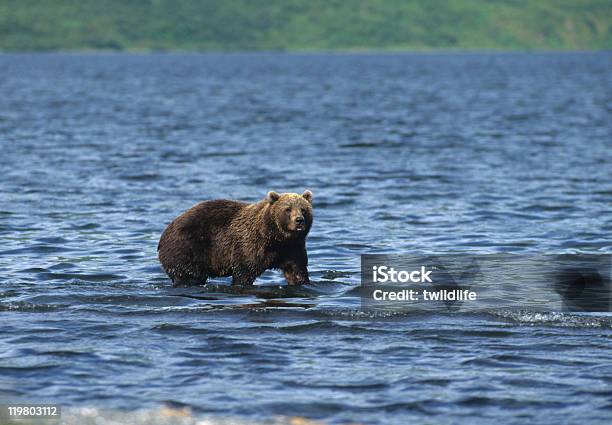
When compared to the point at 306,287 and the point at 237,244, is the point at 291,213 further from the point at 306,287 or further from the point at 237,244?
the point at 306,287

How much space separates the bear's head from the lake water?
1.13 meters

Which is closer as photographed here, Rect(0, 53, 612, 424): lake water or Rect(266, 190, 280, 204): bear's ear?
Rect(0, 53, 612, 424): lake water

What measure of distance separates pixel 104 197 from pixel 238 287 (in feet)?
41.1

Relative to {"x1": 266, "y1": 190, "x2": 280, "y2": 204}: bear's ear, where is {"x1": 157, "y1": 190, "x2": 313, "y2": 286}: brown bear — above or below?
below

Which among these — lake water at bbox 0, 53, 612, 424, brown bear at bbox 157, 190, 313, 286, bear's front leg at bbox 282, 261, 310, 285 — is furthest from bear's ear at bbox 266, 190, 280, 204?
lake water at bbox 0, 53, 612, 424

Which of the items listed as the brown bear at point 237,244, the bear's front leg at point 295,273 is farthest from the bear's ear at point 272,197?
the bear's front leg at point 295,273

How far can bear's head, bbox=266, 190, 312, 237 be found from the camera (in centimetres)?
1667

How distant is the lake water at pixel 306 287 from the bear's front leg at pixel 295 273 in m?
0.24

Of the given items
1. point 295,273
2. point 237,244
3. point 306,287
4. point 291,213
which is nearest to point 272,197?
point 291,213

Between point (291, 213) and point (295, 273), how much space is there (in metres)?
1.32

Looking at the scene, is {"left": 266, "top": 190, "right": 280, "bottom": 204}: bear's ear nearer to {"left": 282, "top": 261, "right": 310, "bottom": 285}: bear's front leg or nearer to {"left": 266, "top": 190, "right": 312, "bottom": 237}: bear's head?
{"left": 266, "top": 190, "right": 312, "bottom": 237}: bear's head

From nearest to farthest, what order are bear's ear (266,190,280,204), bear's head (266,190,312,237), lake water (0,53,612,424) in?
lake water (0,53,612,424) → bear's head (266,190,312,237) → bear's ear (266,190,280,204)

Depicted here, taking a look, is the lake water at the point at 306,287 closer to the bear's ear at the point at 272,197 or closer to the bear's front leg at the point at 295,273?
the bear's front leg at the point at 295,273

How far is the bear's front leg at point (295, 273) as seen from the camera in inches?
693
